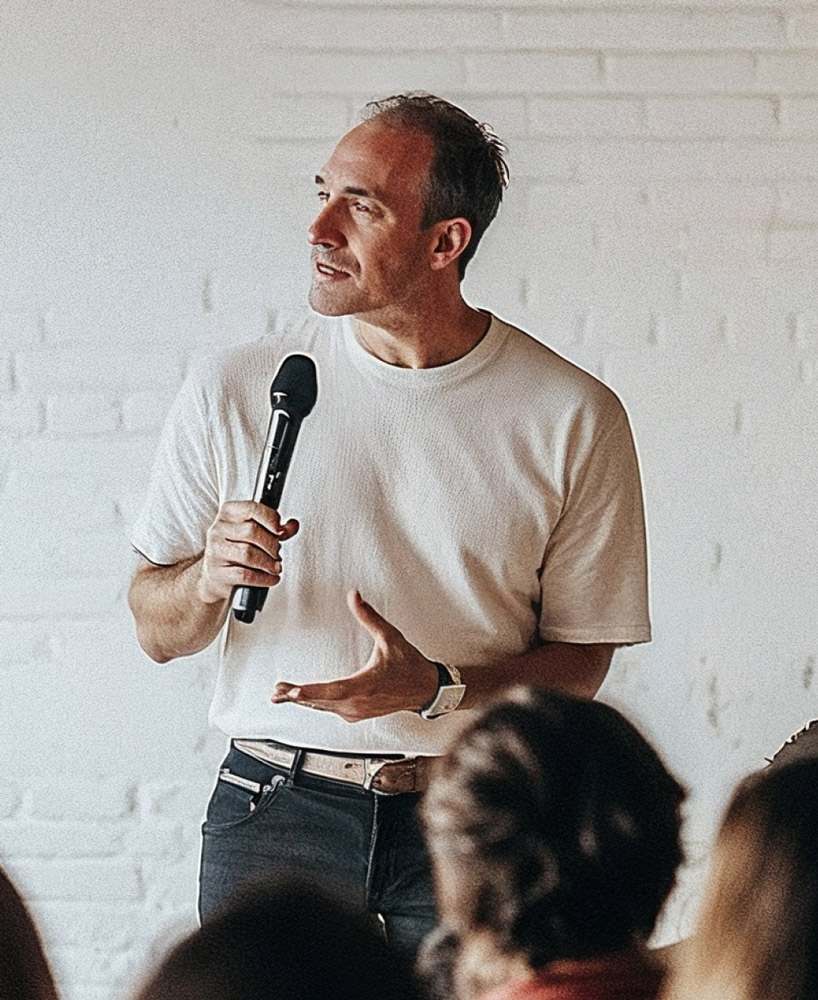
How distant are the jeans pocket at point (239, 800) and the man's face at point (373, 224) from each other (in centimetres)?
59

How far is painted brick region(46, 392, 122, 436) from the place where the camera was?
284cm

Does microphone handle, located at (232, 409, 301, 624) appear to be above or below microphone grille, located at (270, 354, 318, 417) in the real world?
below

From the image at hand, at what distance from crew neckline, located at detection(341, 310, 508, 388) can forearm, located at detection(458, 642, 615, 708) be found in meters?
0.36

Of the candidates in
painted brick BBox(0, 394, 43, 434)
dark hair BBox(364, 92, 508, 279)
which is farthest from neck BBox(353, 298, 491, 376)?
painted brick BBox(0, 394, 43, 434)

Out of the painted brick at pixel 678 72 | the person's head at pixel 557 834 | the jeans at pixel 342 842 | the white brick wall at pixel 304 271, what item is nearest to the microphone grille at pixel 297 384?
the jeans at pixel 342 842

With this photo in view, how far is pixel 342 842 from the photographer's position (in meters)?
1.96

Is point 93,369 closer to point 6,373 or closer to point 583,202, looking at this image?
point 6,373

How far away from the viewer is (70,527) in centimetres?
285

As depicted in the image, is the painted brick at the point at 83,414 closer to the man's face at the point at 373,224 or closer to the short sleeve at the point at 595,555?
the man's face at the point at 373,224

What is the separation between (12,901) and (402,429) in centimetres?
125

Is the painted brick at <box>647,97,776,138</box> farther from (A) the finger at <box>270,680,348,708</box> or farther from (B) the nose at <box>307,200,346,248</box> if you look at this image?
(A) the finger at <box>270,680,348,708</box>

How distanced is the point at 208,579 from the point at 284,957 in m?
1.16

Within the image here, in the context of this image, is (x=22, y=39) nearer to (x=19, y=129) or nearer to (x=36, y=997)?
(x=19, y=129)

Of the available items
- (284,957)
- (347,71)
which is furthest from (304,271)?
(284,957)
